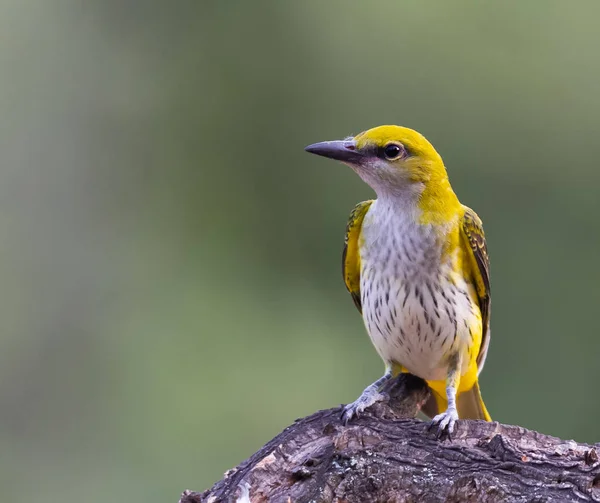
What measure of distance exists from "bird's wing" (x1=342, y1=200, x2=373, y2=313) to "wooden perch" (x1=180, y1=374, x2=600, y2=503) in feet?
5.40

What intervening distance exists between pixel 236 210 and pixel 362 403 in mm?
6893

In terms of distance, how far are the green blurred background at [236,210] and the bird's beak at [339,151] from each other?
4.86 meters

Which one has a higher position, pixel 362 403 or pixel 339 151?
pixel 339 151

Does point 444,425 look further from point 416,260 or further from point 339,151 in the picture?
point 339,151

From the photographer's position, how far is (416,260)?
511cm

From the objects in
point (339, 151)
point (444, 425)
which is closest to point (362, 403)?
point (444, 425)

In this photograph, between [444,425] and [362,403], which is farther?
[362,403]

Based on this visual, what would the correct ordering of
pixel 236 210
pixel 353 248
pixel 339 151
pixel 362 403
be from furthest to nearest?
pixel 236 210 → pixel 353 248 → pixel 339 151 → pixel 362 403

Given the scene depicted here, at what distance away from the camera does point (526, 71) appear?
10695mm

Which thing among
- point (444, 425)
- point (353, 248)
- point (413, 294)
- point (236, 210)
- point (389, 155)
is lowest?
point (444, 425)

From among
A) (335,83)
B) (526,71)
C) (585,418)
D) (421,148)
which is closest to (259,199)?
(335,83)

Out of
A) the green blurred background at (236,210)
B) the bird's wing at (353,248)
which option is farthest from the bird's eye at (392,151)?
the green blurred background at (236,210)

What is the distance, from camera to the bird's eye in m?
5.06

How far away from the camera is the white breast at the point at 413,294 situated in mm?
5105
